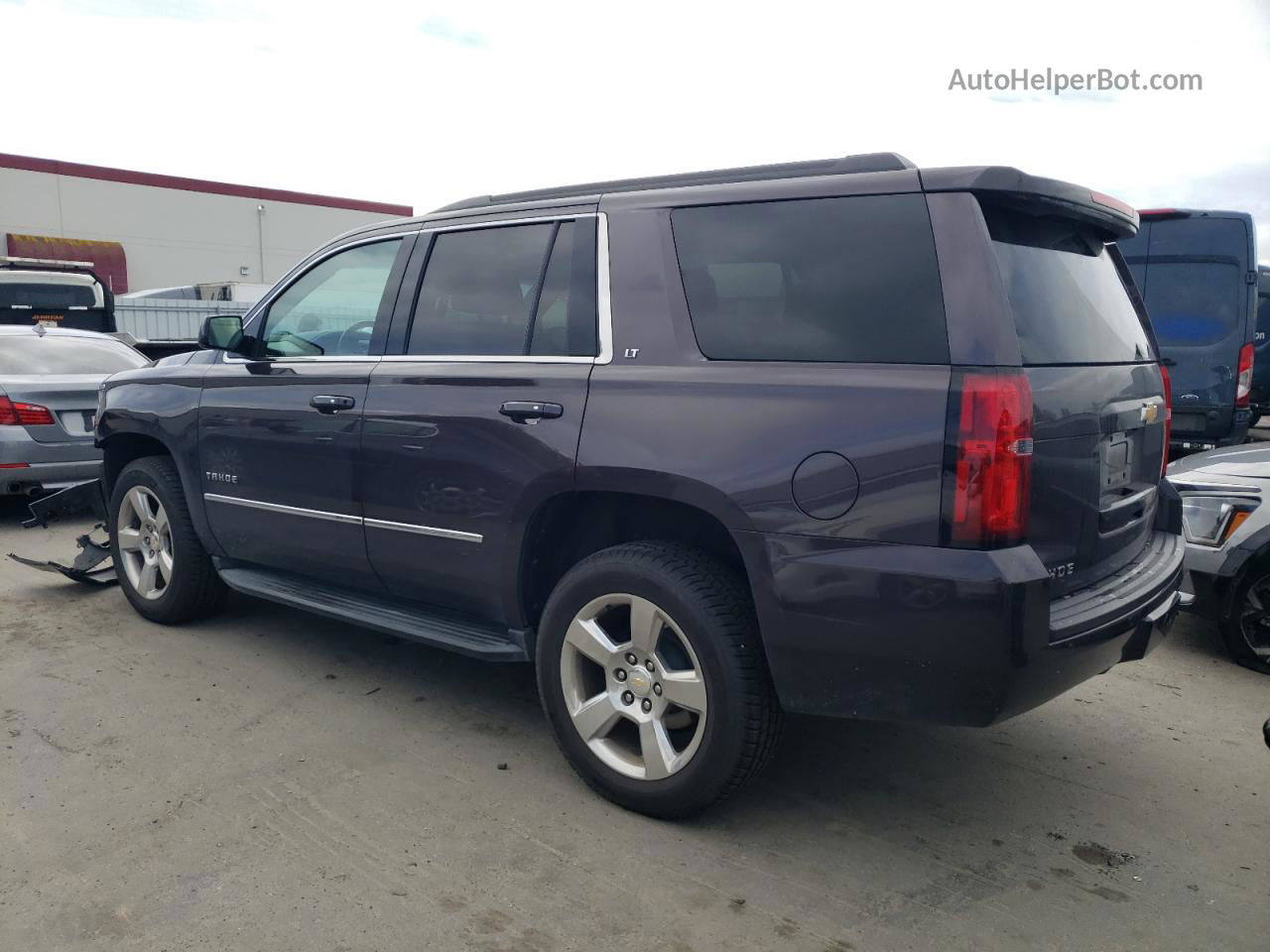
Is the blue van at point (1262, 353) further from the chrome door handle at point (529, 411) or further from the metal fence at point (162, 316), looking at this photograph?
the metal fence at point (162, 316)

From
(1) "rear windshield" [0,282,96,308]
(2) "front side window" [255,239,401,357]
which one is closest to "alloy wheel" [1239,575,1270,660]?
(2) "front side window" [255,239,401,357]

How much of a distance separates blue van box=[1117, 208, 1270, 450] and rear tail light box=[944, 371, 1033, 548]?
8395mm

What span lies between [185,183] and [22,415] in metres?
31.7

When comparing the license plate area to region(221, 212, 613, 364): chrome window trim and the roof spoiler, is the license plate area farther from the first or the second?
region(221, 212, 613, 364): chrome window trim

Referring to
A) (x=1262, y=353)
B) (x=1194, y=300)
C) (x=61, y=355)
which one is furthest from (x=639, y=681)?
(x=1262, y=353)

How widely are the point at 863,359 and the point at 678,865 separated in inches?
60.7

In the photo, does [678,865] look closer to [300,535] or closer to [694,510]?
[694,510]

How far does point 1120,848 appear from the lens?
3.12 m

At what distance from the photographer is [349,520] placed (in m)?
4.07

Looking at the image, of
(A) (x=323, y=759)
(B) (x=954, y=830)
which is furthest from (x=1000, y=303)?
(A) (x=323, y=759)

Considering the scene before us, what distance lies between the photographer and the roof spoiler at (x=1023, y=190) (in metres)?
2.77

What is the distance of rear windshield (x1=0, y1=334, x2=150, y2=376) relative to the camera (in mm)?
7969

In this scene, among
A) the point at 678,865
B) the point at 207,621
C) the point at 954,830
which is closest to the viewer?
the point at 678,865

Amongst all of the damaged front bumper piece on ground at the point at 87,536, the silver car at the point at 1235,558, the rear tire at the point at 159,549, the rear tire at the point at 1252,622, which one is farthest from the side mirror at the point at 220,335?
the rear tire at the point at 1252,622
